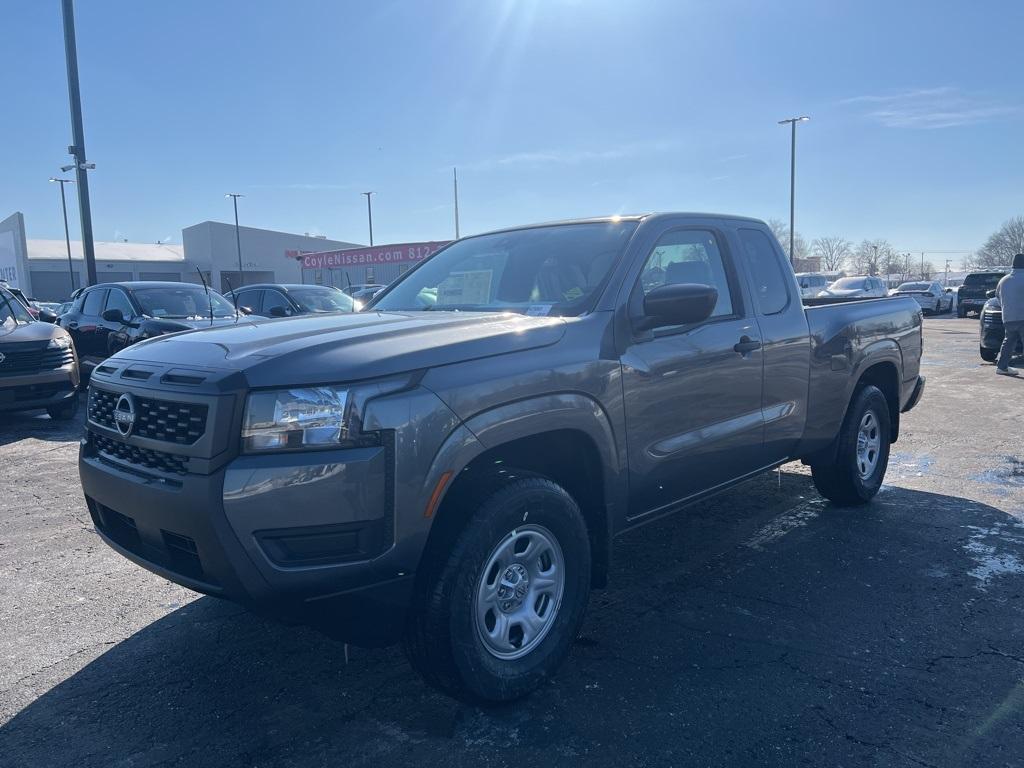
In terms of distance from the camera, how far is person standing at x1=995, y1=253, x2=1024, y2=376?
471 inches

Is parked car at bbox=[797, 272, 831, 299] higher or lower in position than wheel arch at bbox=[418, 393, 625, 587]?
higher

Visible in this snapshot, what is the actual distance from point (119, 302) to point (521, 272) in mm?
9023

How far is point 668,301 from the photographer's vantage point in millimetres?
3361

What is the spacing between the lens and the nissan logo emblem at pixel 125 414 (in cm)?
293

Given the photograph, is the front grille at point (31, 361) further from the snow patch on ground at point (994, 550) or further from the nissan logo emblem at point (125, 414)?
the snow patch on ground at point (994, 550)

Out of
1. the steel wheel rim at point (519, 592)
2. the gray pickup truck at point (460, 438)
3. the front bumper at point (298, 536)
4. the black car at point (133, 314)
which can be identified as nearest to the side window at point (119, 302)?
the black car at point (133, 314)

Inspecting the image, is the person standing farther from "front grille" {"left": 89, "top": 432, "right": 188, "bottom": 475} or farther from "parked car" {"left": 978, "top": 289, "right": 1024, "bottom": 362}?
"front grille" {"left": 89, "top": 432, "right": 188, "bottom": 475}

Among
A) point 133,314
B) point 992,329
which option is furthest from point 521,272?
point 992,329

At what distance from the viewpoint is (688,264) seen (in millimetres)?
4168

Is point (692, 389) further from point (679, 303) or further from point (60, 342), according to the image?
point (60, 342)

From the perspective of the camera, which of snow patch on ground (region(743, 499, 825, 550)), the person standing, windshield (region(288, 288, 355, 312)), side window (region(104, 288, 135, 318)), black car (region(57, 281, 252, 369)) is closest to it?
snow patch on ground (region(743, 499, 825, 550))

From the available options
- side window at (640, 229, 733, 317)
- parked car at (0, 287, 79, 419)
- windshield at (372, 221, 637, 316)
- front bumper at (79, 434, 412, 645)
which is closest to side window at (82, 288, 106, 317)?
parked car at (0, 287, 79, 419)

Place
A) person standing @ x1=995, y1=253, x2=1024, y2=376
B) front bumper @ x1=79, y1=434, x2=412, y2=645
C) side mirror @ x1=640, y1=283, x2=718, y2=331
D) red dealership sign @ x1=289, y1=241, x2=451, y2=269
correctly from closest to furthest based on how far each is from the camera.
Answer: front bumper @ x1=79, y1=434, x2=412, y2=645, side mirror @ x1=640, y1=283, x2=718, y2=331, person standing @ x1=995, y1=253, x2=1024, y2=376, red dealership sign @ x1=289, y1=241, x2=451, y2=269

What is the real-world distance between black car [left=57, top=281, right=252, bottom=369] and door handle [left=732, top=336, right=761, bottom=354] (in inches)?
315
